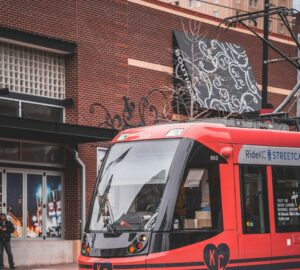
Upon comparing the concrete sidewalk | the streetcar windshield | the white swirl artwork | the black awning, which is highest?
the white swirl artwork

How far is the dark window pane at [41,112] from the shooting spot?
79.6 ft

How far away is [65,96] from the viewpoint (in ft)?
84.4

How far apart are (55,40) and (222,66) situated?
28.0 ft

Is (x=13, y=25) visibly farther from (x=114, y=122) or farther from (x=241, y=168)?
(x=241, y=168)

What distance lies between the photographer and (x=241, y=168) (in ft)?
40.2

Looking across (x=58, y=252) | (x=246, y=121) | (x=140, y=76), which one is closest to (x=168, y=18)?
(x=140, y=76)

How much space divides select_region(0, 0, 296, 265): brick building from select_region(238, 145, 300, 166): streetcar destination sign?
978 centimetres

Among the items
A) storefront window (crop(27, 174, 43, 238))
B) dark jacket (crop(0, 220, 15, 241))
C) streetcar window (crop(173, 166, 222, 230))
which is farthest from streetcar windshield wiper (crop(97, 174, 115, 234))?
storefront window (crop(27, 174, 43, 238))

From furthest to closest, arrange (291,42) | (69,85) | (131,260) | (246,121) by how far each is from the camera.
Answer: (291,42) < (69,85) < (246,121) < (131,260)

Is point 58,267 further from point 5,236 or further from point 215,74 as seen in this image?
point 215,74

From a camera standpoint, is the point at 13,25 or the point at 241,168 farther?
the point at 13,25

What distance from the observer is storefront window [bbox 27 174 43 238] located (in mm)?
24188

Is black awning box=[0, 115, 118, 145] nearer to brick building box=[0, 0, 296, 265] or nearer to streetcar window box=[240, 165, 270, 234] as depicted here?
brick building box=[0, 0, 296, 265]

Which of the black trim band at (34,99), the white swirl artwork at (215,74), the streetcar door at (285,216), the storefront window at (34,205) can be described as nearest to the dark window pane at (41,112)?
the black trim band at (34,99)
